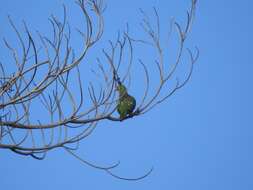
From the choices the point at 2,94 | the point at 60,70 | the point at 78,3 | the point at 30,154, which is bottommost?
the point at 30,154

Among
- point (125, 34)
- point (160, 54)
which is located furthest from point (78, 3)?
point (160, 54)

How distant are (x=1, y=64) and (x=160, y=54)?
1.27m

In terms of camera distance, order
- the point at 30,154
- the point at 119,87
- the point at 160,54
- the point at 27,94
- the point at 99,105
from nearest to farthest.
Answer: the point at 27,94
the point at 30,154
the point at 99,105
the point at 160,54
the point at 119,87

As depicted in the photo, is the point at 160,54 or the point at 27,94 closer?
the point at 27,94

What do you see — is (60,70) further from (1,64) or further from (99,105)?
(1,64)

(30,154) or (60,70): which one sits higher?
(60,70)

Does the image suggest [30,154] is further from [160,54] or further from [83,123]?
[160,54]

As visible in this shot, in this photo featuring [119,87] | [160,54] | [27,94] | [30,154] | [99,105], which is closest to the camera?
[27,94]

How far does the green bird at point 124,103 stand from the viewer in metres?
4.09

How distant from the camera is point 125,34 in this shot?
398 centimetres

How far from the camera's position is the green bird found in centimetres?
409

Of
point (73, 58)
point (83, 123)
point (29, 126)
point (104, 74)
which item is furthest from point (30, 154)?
point (104, 74)

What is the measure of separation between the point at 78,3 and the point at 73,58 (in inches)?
19.4

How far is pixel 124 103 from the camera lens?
460 centimetres
